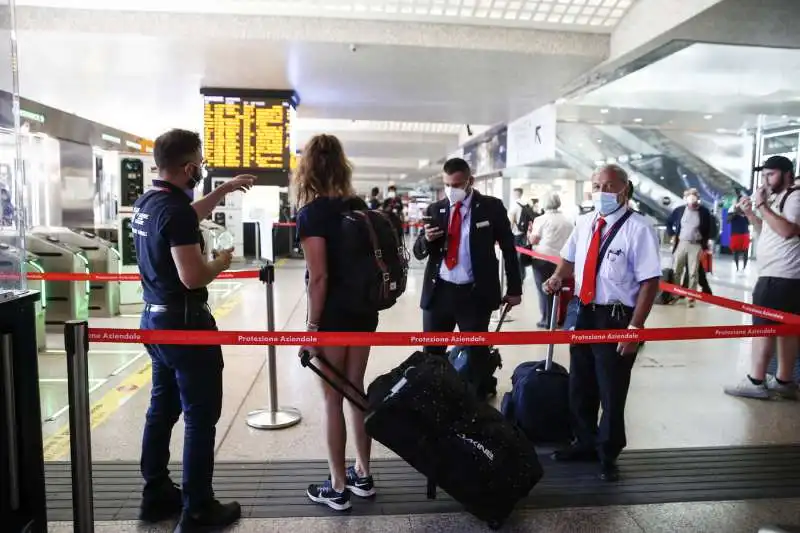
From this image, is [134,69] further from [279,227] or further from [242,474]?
[242,474]

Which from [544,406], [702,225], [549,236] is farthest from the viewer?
[702,225]

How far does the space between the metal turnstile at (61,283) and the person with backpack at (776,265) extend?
6087mm

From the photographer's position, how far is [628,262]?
294cm

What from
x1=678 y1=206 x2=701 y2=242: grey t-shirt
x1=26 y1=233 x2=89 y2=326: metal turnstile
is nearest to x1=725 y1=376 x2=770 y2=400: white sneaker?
x1=678 y1=206 x2=701 y2=242: grey t-shirt

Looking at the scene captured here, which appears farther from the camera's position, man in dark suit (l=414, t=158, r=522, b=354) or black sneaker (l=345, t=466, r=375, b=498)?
man in dark suit (l=414, t=158, r=522, b=354)

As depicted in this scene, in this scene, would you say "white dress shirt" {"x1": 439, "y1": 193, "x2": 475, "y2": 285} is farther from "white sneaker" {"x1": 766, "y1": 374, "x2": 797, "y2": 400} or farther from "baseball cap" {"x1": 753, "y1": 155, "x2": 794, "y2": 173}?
"white sneaker" {"x1": 766, "y1": 374, "x2": 797, "y2": 400}

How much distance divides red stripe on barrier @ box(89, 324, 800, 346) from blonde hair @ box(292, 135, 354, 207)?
58cm

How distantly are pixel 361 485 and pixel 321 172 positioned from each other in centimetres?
144

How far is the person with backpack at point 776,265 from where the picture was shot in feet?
13.1

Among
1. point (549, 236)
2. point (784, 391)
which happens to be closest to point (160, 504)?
point (784, 391)

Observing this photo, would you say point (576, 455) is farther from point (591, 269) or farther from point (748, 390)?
point (748, 390)

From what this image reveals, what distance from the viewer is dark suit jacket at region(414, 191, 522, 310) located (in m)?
3.52

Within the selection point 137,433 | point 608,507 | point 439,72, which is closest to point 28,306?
point 137,433

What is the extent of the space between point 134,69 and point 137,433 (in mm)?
7295
